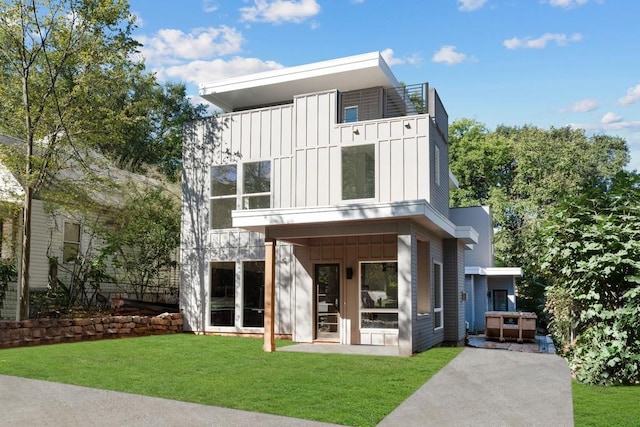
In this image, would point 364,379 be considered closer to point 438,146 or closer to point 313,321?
point 313,321

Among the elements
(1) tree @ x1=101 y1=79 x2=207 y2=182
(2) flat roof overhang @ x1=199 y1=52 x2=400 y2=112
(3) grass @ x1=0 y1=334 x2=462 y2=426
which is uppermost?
(1) tree @ x1=101 y1=79 x2=207 y2=182

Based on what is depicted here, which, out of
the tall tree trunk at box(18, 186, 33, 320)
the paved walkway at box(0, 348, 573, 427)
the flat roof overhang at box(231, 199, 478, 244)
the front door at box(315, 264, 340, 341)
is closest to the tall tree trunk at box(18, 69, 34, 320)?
the tall tree trunk at box(18, 186, 33, 320)

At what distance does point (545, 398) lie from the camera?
25.7ft

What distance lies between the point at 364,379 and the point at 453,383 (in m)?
1.33

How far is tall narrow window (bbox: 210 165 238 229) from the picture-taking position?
15913 millimetres

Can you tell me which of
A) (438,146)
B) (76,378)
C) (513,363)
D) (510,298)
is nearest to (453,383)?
(513,363)

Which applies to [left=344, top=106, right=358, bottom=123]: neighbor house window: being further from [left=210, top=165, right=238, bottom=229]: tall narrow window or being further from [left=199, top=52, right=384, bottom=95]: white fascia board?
[left=210, top=165, right=238, bottom=229]: tall narrow window

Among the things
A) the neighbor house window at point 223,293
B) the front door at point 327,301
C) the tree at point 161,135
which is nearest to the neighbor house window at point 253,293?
the neighbor house window at point 223,293

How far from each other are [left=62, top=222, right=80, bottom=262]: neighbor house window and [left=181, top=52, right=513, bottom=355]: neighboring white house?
4.44 m

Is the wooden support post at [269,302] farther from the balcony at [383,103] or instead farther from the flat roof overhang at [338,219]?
the balcony at [383,103]

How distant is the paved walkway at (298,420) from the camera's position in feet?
21.5

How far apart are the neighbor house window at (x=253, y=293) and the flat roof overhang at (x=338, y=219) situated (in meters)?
2.40

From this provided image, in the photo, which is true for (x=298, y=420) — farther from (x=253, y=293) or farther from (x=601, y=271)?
(x=253, y=293)

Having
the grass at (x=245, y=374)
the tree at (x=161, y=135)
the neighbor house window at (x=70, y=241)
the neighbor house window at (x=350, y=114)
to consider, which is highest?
the tree at (x=161, y=135)
